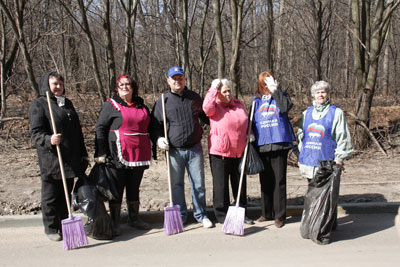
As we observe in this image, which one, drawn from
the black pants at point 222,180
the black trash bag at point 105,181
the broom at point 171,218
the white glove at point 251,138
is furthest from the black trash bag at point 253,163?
the black trash bag at point 105,181

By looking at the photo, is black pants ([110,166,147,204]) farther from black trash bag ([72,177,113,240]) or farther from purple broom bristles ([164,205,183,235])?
purple broom bristles ([164,205,183,235])

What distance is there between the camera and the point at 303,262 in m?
3.57

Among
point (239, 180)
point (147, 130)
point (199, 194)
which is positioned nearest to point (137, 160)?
point (147, 130)

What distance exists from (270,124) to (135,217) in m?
1.88

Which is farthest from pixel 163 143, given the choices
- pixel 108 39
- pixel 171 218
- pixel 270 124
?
pixel 108 39

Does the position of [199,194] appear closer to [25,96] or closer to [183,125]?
[183,125]

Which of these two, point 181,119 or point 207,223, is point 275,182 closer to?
point 207,223

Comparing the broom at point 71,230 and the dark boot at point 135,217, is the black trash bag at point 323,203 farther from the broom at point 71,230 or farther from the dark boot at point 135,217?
the broom at point 71,230

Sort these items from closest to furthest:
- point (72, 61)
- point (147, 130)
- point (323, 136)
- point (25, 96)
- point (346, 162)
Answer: point (323, 136) < point (147, 130) < point (346, 162) < point (25, 96) < point (72, 61)

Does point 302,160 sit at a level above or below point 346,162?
above

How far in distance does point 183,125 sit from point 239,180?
3.10 ft

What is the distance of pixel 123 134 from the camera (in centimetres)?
415

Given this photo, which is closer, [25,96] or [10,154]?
[10,154]

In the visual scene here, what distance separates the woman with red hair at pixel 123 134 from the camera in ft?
13.6
